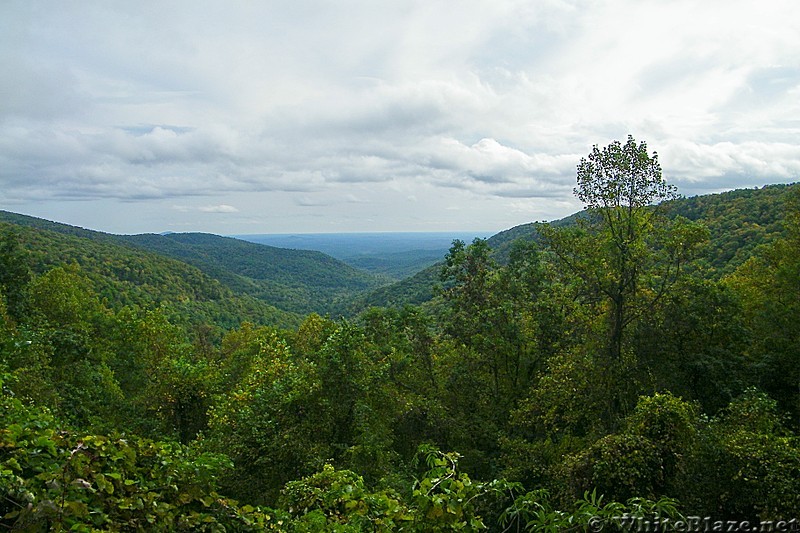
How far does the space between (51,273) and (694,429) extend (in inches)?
1457

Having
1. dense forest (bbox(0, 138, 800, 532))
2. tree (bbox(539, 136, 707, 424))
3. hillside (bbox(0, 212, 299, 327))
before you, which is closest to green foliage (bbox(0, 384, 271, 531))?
dense forest (bbox(0, 138, 800, 532))

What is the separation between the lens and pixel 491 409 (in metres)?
17.3

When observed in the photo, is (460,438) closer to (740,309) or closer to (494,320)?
(494,320)

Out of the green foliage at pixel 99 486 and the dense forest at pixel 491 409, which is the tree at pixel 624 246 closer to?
the dense forest at pixel 491 409

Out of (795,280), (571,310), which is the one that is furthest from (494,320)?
(795,280)

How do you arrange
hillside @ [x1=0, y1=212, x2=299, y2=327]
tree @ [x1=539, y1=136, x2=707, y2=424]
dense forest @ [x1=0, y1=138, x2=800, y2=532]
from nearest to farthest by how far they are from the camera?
dense forest @ [x1=0, y1=138, x2=800, y2=532], tree @ [x1=539, y1=136, x2=707, y2=424], hillside @ [x1=0, y1=212, x2=299, y2=327]

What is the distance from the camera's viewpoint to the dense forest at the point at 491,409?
13.8ft

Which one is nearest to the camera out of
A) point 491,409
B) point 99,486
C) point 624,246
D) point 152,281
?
point 99,486

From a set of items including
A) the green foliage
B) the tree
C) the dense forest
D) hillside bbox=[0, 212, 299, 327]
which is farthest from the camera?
hillside bbox=[0, 212, 299, 327]

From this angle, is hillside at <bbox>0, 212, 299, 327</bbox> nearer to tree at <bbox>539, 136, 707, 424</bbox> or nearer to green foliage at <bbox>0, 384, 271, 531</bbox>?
tree at <bbox>539, 136, 707, 424</bbox>

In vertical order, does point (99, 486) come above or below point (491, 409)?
above

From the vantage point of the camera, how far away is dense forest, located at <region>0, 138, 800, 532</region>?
4203mm

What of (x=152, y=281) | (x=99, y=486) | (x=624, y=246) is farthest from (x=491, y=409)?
(x=152, y=281)

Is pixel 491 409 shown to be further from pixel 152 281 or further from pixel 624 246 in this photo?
pixel 152 281
